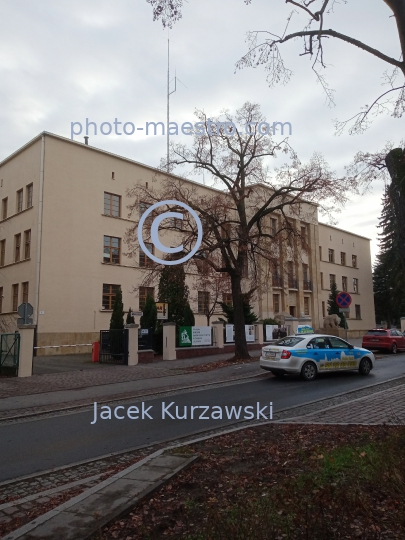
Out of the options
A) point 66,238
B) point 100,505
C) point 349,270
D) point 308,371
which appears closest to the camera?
point 100,505

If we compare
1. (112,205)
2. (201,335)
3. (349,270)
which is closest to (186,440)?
(201,335)

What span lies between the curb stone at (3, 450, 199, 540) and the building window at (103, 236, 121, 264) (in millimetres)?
28312

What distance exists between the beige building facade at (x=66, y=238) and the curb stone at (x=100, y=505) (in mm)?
22653

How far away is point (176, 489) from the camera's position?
208 inches

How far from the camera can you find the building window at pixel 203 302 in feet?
120

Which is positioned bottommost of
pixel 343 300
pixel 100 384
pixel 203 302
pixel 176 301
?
pixel 100 384

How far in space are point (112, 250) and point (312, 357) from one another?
20519 mm

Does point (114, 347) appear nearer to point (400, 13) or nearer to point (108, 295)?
point (108, 295)

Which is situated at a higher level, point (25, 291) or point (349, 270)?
point (349, 270)

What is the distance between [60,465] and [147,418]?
3700 mm

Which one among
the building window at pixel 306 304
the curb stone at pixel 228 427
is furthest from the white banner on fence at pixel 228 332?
the building window at pixel 306 304

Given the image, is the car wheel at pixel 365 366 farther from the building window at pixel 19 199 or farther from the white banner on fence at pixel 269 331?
the building window at pixel 19 199

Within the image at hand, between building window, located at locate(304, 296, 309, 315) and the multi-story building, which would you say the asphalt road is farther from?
the multi-story building

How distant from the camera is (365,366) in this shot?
1786cm
